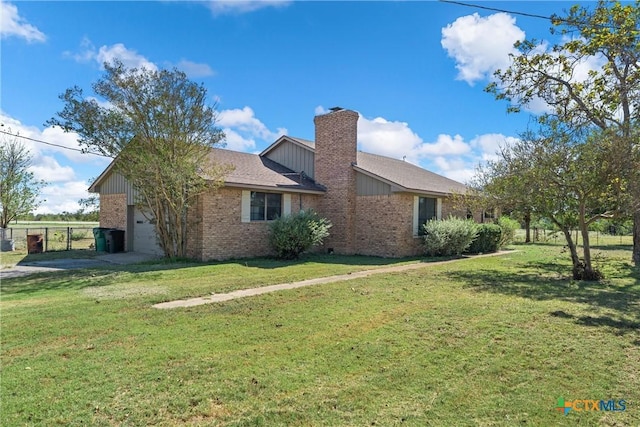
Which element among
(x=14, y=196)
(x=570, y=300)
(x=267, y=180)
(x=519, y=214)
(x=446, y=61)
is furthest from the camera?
(x=14, y=196)

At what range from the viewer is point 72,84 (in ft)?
37.3

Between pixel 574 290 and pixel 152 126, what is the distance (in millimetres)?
11824

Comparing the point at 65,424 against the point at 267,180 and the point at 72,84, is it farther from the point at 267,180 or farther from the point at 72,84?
the point at 267,180

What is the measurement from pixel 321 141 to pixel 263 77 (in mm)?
3381

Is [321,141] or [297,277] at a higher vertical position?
[321,141]

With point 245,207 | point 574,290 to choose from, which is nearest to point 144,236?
point 245,207

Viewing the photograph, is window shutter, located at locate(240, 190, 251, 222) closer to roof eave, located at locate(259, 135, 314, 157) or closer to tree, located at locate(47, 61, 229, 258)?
tree, located at locate(47, 61, 229, 258)

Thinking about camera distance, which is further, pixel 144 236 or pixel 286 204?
Answer: pixel 144 236

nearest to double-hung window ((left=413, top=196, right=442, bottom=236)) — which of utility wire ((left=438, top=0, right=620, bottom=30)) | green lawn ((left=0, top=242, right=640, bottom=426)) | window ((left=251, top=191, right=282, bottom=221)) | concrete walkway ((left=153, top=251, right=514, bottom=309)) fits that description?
concrete walkway ((left=153, top=251, right=514, bottom=309))

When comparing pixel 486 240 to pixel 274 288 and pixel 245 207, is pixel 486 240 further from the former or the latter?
pixel 274 288

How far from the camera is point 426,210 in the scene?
53.7 feet

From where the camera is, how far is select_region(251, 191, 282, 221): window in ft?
46.2

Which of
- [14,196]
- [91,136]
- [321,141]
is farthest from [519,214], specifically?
[14,196]

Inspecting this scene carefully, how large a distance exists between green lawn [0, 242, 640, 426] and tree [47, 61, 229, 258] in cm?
470
